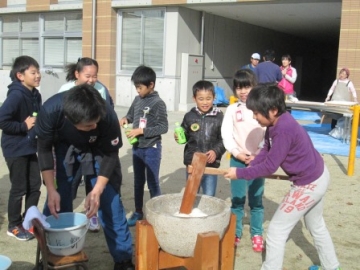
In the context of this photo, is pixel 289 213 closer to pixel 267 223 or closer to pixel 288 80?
pixel 267 223

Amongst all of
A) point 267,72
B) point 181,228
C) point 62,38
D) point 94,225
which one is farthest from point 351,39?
point 62,38

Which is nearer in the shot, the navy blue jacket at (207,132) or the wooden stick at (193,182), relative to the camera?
Result: the wooden stick at (193,182)

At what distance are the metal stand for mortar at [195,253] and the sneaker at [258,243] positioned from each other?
91 centimetres

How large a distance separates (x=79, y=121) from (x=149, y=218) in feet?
2.25

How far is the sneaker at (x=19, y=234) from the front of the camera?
375cm

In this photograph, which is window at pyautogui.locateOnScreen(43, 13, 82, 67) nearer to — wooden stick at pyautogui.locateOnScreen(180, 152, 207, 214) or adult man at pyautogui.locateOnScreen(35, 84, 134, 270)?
adult man at pyautogui.locateOnScreen(35, 84, 134, 270)

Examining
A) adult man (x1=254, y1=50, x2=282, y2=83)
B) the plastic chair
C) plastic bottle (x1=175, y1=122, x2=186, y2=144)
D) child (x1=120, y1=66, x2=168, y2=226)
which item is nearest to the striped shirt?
child (x1=120, y1=66, x2=168, y2=226)

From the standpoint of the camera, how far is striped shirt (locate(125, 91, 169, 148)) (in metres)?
4.09

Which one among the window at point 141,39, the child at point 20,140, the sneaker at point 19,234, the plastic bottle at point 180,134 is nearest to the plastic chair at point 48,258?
the sneaker at point 19,234

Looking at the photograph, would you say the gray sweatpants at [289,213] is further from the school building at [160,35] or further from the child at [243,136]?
the school building at [160,35]

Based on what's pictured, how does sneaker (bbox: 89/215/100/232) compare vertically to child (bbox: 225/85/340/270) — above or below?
below

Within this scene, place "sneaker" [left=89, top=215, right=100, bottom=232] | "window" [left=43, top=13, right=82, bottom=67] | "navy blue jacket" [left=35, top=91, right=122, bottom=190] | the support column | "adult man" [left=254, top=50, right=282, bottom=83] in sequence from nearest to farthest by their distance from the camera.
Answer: "navy blue jacket" [left=35, top=91, right=122, bottom=190], "sneaker" [left=89, top=215, right=100, bottom=232], "adult man" [left=254, top=50, right=282, bottom=83], the support column, "window" [left=43, top=13, right=82, bottom=67]

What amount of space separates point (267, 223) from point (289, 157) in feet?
5.49

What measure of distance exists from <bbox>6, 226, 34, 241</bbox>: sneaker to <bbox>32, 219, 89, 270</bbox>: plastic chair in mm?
957
